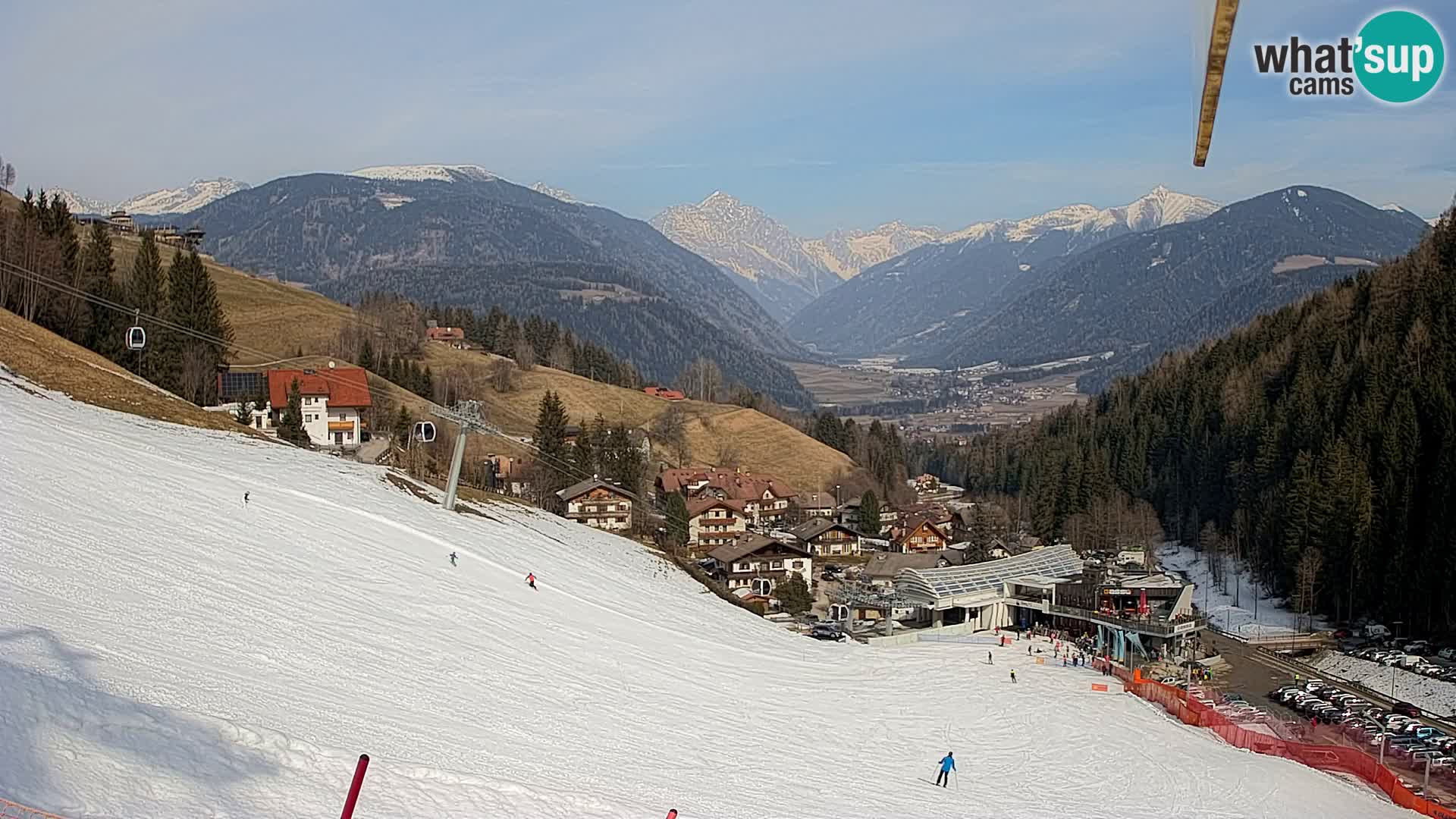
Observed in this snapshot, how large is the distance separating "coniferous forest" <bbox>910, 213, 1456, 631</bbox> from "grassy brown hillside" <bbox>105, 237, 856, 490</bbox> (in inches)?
975

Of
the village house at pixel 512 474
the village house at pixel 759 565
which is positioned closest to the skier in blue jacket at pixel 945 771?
the village house at pixel 759 565

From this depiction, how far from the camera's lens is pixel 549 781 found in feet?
57.0

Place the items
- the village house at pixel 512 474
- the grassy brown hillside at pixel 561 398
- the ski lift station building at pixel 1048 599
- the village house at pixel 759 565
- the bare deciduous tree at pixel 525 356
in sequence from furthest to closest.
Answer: the bare deciduous tree at pixel 525 356, the grassy brown hillside at pixel 561 398, the village house at pixel 512 474, the village house at pixel 759 565, the ski lift station building at pixel 1048 599

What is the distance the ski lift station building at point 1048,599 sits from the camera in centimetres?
5716

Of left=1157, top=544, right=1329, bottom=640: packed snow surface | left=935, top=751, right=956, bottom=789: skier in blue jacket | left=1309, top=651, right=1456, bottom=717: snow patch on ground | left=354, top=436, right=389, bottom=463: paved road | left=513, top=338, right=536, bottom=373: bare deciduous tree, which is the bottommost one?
left=1157, top=544, right=1329, bottom=640: packed snow surface

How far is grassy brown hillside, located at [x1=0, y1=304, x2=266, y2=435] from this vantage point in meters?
43.2

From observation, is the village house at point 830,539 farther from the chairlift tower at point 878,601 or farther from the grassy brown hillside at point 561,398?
the grassy brown hillside at point 561,398

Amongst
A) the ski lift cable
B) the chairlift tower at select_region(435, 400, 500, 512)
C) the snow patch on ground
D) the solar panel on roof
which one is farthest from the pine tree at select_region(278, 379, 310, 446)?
the snow patch on ground

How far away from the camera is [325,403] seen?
7200 centimetres

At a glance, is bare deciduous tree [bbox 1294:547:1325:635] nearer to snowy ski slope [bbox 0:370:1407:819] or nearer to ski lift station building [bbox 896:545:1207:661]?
ski lift station building [bbox 896:545:1207:661]

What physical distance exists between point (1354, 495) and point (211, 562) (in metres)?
63.5

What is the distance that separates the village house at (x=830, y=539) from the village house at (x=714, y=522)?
4.82 metres

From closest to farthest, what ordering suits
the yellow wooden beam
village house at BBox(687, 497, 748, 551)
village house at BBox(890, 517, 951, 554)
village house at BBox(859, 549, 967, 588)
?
1. the yellow wooden beam
2. village house at BBox(859, 549, 967, 588)
3. village house at BBox(687, 497, 748, 551)
4. village house at BBox(890, 517, 951, 554)

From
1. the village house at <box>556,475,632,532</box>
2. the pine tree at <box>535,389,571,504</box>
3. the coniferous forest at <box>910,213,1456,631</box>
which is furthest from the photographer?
the pine tree at <box>535,389,571,504</box>
